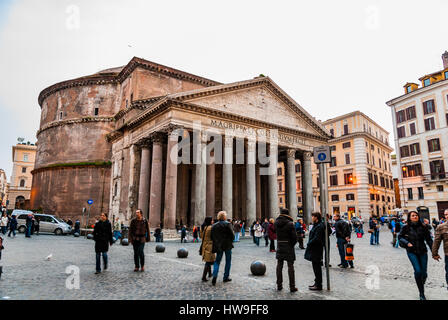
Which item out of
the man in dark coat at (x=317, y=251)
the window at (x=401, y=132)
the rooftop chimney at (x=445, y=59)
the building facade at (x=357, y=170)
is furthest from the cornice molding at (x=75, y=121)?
the rooftop chimney at (x=445, y=59)

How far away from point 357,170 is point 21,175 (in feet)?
200

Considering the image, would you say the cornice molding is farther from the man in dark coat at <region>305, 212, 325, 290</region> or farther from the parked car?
the man in dark coat at <region>305, 212, 325, 290</region>

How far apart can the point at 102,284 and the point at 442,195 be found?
33.0 meters

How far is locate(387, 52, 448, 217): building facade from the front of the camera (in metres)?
29.6

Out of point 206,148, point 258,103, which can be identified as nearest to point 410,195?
point 258,103

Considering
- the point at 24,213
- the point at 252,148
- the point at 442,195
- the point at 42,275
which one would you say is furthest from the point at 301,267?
the point at 442,195

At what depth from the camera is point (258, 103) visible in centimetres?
2464

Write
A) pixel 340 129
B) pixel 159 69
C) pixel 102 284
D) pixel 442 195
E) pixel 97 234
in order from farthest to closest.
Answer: pixel 340 129, pixel 442 195, pixel 159 69, pixel 97 234, pixel 102 284

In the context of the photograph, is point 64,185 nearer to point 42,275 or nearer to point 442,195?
point 42,275

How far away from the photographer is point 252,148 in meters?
23.1

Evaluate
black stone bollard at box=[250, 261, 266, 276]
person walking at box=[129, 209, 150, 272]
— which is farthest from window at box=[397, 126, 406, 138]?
person walking at box=[129, 209, 150, 272]

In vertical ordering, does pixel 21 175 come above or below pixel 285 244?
above

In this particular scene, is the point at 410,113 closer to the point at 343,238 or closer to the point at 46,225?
the point at 343,238
